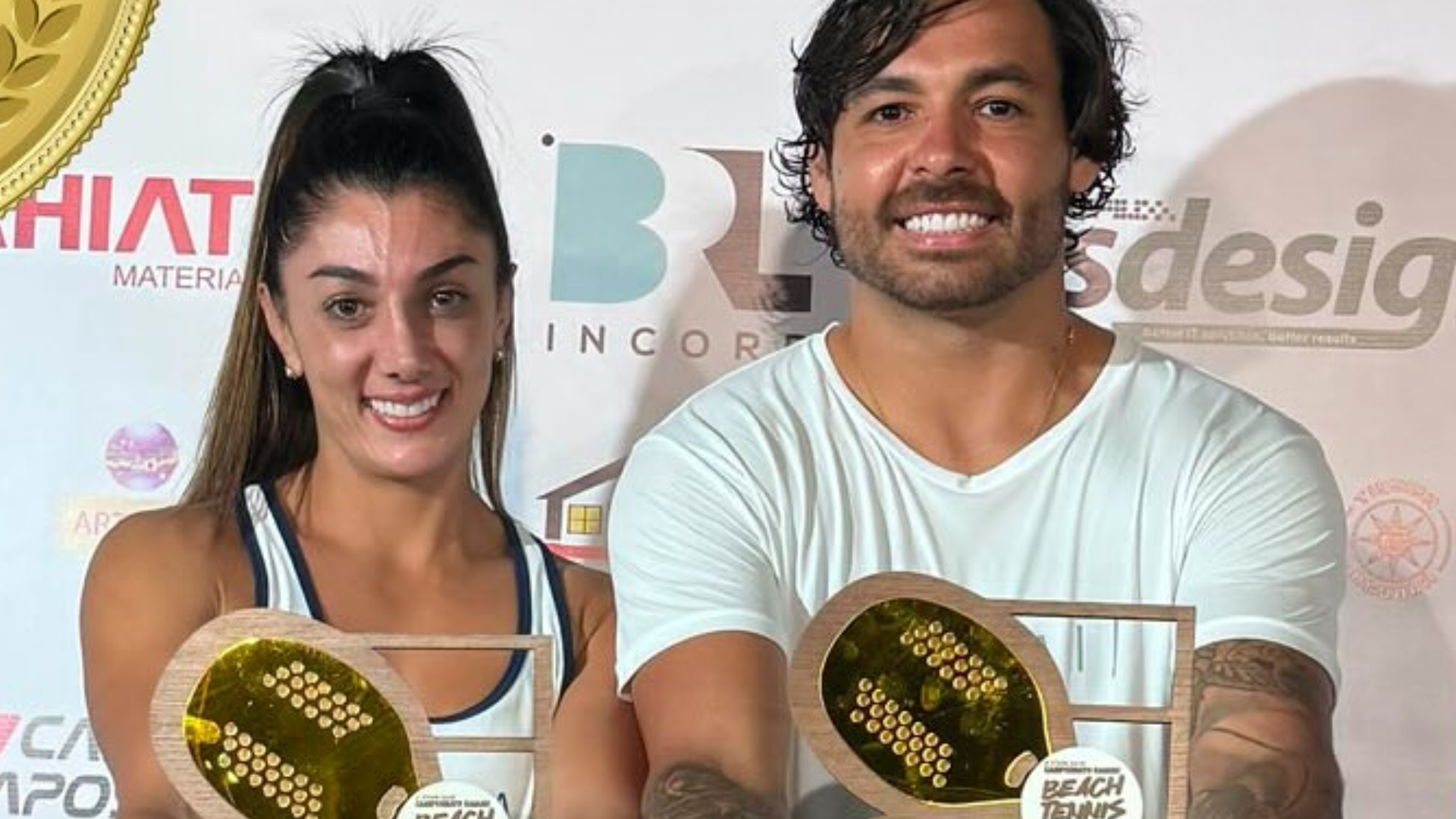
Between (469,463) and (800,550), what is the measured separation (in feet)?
1.28

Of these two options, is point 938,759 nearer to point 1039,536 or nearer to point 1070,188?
point 1039,536

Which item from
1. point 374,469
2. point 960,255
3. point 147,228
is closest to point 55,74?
point 147,228

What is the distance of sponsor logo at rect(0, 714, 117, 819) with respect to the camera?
2.16 meters

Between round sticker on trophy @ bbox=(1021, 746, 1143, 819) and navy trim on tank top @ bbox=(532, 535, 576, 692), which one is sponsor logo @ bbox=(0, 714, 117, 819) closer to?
navy trim on tank top @ bbox=(532, 535, 576, 692)

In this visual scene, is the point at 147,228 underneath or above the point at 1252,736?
above

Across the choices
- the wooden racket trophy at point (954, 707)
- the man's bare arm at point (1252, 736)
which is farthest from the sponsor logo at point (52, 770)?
the man's bare arm at point (1252, 736)

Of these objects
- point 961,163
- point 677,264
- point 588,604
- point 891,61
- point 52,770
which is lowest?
point 52,770

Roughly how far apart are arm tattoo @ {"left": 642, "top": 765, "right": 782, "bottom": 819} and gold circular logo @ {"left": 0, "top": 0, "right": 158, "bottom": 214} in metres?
0.98

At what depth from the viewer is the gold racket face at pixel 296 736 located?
2053 millimetres

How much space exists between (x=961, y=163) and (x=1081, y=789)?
676 millimetres

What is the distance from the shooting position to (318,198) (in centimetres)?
212

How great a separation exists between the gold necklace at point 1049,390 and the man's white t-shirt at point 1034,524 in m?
0.02

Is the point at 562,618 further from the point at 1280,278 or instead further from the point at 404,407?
the point at 1280,278

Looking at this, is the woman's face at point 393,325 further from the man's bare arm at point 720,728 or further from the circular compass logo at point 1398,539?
the circular compass logo at point 1398,539
